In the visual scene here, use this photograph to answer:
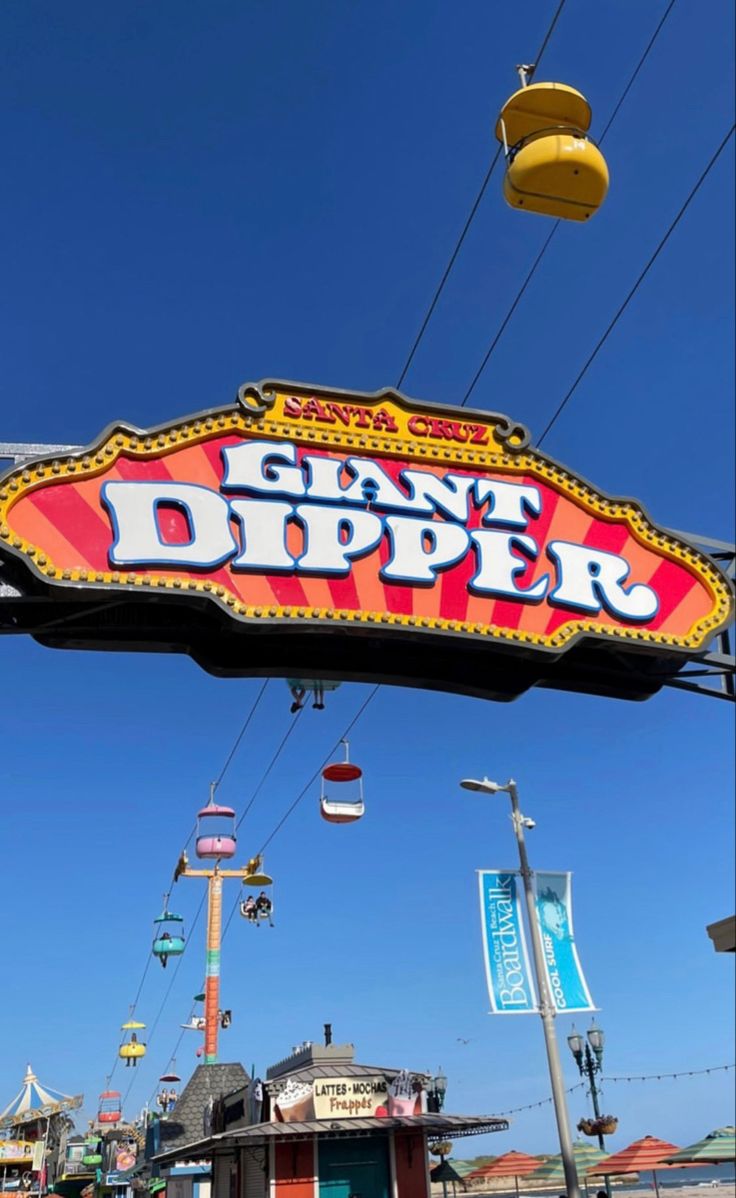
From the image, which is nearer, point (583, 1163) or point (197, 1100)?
point (583, 1163)

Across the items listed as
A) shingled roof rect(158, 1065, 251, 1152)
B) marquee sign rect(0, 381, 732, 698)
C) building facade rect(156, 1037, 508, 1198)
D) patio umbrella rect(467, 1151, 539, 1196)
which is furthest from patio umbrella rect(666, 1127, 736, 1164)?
marquee sign rect(0, 381, 732, 698)

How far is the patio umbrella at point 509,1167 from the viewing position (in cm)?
2888

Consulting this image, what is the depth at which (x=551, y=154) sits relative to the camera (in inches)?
277

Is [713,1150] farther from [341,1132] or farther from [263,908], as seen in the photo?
[263,908]

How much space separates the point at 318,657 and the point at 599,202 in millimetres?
4259

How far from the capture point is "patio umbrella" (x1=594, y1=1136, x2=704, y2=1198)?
2447 centimetres

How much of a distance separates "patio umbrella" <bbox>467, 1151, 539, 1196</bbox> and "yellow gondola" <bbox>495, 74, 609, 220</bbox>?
28.8 metres

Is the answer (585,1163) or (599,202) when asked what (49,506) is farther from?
(585,1163)

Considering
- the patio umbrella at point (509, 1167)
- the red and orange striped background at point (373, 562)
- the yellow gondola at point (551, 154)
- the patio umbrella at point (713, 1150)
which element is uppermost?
the yellow gondola at point (551, 154)

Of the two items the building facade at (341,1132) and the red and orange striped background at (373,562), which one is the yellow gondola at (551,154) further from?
the building facade at (341,1132)

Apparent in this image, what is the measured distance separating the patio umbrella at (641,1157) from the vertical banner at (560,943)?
647 inches

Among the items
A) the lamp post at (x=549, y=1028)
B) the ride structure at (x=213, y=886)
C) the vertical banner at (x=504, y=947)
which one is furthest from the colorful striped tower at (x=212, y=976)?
the vertical banner at (x=504, y=947)

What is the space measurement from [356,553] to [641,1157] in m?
23.9

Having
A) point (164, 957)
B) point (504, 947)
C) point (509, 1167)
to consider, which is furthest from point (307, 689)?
point (509, 1167)
